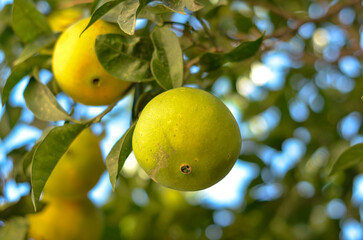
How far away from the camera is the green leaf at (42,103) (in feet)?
4.68

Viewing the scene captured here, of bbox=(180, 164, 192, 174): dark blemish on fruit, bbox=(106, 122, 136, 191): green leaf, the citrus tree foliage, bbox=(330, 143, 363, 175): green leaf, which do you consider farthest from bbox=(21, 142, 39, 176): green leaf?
bbox=(330, 143, 363, 175): green leaf

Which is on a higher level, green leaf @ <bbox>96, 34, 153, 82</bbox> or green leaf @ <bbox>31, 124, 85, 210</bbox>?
green leaf @ <bbox>96, 34, 153, 82</bbox>

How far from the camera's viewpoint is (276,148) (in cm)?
259

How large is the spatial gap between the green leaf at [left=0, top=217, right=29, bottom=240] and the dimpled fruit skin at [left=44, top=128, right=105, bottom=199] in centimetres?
15

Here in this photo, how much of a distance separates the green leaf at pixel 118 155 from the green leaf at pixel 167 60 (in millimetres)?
173

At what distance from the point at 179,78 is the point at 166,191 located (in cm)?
192

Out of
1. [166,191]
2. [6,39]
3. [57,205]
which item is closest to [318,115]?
[166,191]

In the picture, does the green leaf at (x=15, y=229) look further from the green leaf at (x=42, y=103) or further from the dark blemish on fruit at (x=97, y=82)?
the dark blemish on fruit at (x=97, y=82)

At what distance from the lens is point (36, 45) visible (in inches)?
63.0

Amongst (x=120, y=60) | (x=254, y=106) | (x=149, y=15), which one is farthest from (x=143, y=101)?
(x=254, y=106)

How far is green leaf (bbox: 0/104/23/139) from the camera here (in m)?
2.04

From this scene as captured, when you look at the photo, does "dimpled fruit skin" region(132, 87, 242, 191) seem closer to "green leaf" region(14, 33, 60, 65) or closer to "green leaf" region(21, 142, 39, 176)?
"green leaf" region(21, 142, 39, 176)

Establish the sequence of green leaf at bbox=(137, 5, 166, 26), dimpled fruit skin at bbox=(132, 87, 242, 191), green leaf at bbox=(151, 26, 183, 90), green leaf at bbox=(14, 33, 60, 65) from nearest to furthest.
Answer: dimpled fruit skin at bbox=(132, 87, 242, 191), green leaf at bbox=(151, 26, 183, 90), green leaf at bbox=(137, 5, 166, 26), green leaf at bbox=(14, 33, 60, 65)

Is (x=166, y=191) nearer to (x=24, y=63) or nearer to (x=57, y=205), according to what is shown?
(x=57, y=205)
